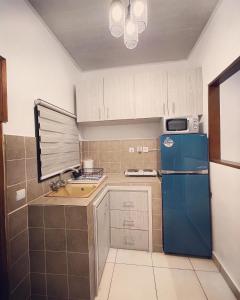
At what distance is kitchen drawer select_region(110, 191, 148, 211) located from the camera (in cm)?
215

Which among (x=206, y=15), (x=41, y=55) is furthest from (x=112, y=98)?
(x=206, y=15)

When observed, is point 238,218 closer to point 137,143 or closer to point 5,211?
point 137,143

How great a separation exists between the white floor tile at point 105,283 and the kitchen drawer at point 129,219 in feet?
1.50

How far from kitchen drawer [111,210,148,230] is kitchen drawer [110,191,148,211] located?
0.21 ft

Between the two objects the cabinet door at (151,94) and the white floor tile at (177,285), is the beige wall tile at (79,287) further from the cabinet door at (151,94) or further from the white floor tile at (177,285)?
the cabinet door at (151,94)

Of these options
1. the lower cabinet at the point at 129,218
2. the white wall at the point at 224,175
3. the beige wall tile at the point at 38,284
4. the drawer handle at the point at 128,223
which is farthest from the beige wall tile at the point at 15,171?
the white wall at the point at 224,175

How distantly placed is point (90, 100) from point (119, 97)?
0.44m

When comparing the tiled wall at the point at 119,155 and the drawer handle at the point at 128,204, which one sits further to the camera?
the tiled wall at the point at 119,155

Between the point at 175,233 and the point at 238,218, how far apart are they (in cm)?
80

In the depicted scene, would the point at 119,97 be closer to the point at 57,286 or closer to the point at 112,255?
the point at 112,255

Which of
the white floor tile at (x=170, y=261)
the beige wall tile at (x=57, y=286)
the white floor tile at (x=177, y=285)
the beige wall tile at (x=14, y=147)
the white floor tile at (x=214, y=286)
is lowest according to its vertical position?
the white floor tile at (x=177, y=285)

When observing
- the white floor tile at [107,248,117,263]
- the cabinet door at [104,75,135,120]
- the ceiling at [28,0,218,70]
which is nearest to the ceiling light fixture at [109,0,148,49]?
the ceiling at [28,0,218,70]

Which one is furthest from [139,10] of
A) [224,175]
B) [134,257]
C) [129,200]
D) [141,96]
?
[134,257]

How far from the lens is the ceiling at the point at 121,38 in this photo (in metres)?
1.61
